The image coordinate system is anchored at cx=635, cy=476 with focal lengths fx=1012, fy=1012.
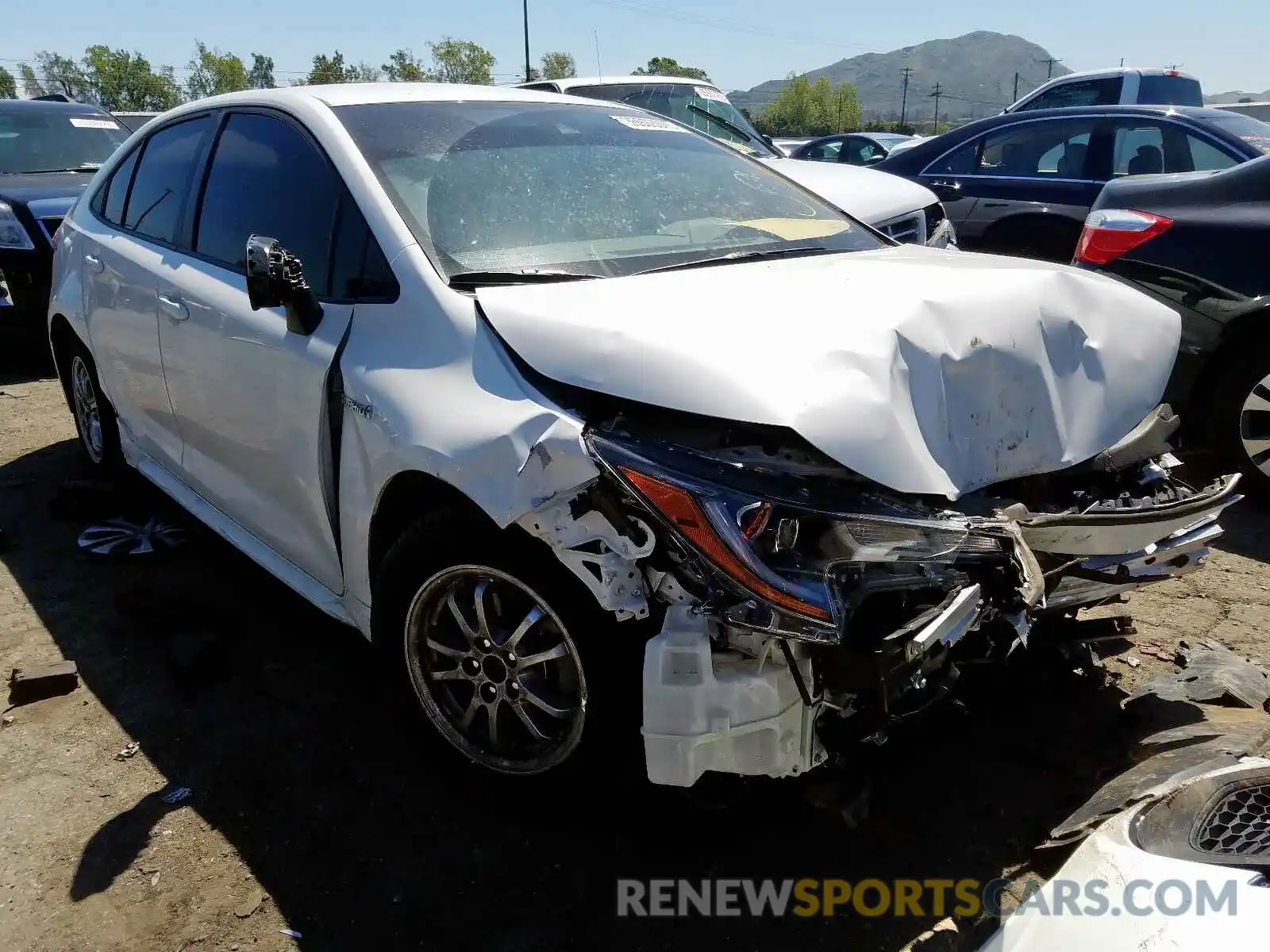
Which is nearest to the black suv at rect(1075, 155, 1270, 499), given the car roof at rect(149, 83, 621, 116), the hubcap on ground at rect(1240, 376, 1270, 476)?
the hubcap on ground at rect(1240, 376, 1270, 476)

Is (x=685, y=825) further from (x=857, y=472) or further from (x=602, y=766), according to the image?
(x=857, y=472)

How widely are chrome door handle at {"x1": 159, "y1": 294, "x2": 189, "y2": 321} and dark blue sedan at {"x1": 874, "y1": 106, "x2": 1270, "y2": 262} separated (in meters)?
5.72

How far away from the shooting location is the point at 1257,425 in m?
4.32

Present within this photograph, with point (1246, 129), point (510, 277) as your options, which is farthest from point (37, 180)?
point (1246, 129)

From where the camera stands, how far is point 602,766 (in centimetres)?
229

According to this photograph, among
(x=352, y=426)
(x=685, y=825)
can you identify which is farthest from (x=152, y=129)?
(x=685, y=825)

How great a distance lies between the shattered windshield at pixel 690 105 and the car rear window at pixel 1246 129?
3354 millimetres

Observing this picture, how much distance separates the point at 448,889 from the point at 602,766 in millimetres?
507

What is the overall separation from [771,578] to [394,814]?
135cm

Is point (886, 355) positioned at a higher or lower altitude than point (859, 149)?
lower

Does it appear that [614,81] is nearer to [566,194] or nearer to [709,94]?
[709,94]

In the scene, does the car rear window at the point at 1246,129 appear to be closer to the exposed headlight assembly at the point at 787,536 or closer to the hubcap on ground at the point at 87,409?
the exposed headlight assembly at the point at 787,536

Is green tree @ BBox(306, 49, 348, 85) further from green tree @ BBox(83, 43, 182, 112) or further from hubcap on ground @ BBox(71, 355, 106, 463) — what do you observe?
hubcap on ground @ BBox(71, 355, 106, 463)

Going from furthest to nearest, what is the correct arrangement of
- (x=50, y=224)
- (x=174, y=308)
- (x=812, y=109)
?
(x=812, y=109) < (x=50, y=224) < (x=174, y=308)
